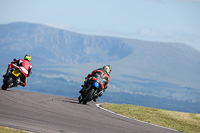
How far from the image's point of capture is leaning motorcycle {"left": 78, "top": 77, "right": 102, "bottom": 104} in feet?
71.1

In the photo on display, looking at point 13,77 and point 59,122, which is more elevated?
point 13,77

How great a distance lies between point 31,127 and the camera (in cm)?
1237

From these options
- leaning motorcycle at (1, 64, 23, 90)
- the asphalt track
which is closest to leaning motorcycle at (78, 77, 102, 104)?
leaning motorcycle at (1, 64, 23, 90)

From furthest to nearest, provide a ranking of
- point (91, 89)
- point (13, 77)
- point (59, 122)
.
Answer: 1. point (13, 77)
2. point (91, 89)
3. point (59, 122)

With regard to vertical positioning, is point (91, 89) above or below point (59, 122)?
above

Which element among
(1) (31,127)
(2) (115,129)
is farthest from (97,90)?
(1) (31,127)

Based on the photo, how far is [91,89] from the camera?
21703mm

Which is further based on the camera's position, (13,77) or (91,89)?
(13,77)

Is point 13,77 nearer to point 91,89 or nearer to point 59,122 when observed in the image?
point 91,89

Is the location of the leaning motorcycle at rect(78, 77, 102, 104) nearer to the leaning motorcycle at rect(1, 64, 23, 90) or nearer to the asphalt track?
the leaning motorcycle at rect(1, 64, 23, 90)

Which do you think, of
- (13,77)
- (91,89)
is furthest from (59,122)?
(13,77)

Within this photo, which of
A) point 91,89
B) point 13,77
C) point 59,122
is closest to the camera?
point 59,122

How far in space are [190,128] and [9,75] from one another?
10.2 metres

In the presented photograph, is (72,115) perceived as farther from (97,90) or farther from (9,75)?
(9,75)
